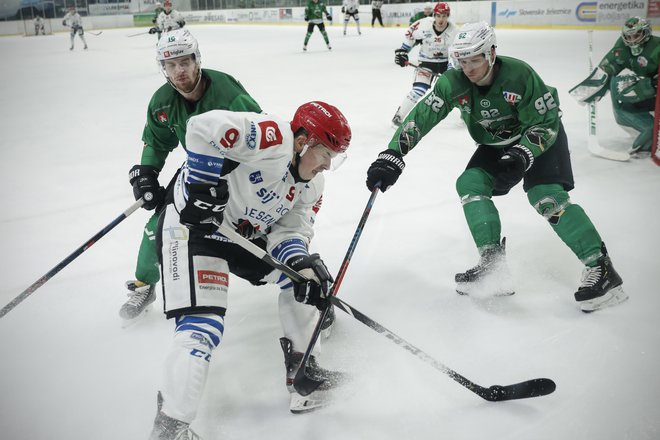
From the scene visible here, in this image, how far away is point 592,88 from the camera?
15.1ft

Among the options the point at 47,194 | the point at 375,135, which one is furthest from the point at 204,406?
the point at 375,135

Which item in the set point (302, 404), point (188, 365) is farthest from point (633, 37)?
point (188, 365)

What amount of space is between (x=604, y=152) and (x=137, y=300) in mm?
3959

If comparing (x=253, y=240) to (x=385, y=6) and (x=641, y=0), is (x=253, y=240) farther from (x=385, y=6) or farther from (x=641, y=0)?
(x=385, y=6)

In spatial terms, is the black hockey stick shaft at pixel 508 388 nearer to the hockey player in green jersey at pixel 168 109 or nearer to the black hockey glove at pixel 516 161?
the black hockey glove at pixel 516 161

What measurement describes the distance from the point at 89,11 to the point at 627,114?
27872mm

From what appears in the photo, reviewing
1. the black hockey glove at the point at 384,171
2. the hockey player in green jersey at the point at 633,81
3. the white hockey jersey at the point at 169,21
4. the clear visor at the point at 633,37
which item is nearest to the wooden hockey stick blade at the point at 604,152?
the hockey player in green jersey at the point at 633,81

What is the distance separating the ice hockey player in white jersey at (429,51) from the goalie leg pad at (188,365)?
455 centimetres

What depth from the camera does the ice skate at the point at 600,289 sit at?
240 centimetres

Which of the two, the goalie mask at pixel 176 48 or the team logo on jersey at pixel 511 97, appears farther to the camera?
the team logo on jersey at pixel 511 97

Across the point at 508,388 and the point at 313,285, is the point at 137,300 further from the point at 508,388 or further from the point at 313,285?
the point at 508,388

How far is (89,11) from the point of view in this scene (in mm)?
26703

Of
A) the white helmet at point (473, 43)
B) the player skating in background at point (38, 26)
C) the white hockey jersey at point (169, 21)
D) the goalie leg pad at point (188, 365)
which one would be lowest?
the goalie leg pad at point (188, 365)

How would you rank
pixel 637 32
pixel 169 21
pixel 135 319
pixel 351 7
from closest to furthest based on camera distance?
pixel 135 319 < pixel 637 32 < pixel 169 21 < pixel 351 7
